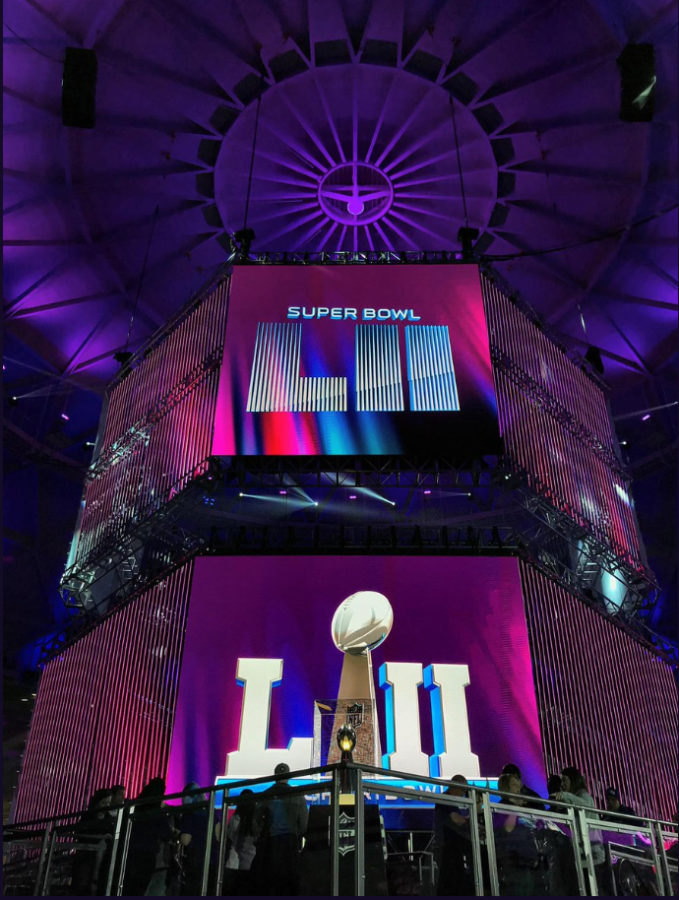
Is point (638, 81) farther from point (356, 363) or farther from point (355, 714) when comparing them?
point (355, 714)

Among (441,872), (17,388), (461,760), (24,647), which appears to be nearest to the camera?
(441,872)

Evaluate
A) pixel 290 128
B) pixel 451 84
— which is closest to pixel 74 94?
pixel 290 128

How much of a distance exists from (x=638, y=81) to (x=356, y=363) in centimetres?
812

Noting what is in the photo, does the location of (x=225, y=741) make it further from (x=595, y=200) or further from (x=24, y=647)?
(x=24, y=647)

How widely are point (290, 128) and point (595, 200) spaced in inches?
343

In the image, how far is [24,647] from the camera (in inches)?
1214

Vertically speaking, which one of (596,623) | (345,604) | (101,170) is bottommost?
(345,604)

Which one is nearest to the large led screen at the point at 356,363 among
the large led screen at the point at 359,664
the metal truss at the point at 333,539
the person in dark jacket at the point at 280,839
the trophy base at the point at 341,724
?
the metal truss at the point at 333,539

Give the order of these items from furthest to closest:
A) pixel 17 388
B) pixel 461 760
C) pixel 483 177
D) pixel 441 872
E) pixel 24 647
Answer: pixel 24 647, pixel 17 388, pixel 483 177, pixel 461 760, pixel 441 872

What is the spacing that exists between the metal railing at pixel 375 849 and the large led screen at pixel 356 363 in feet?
29.2

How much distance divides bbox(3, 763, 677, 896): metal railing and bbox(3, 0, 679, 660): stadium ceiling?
47.0 ft

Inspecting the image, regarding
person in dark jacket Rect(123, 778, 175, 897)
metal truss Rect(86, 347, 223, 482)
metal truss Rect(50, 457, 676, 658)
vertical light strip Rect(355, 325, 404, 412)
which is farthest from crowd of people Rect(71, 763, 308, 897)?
metal truss Rect(86, 347, 223, 482)

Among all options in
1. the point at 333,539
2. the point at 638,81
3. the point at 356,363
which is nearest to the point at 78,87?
the point at 356,363

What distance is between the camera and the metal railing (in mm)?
5715
